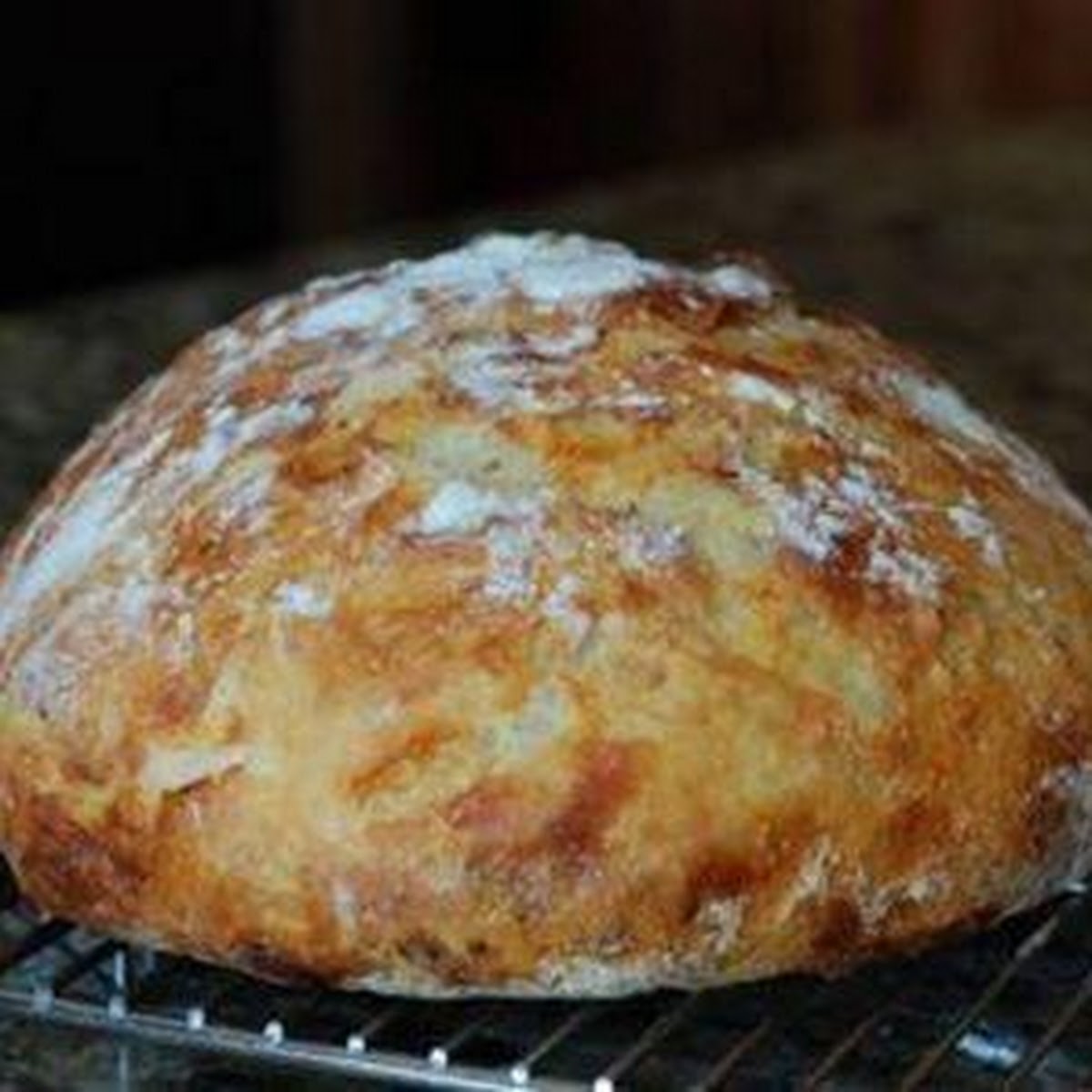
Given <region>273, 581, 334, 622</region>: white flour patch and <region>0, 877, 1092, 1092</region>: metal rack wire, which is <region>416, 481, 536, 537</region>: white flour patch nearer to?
<region>273, 581, 334, 622</region>: white flour patch

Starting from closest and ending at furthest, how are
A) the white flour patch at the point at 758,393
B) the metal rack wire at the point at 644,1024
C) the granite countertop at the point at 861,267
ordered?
the metal rack wire at the point at 644,1024 → the white flour patch at the point at 758,393 → the granite countertop at the point at 861,267

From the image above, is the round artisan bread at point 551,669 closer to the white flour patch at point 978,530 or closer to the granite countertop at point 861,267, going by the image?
the white flour patch at point 978,530

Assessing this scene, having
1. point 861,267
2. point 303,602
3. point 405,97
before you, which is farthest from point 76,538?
point 405,97

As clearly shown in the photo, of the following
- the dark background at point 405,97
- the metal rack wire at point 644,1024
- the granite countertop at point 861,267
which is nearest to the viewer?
the metal rack wire at point 644,1024

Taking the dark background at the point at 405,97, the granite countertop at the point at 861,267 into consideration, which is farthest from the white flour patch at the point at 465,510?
the dark background at the point at 405,97

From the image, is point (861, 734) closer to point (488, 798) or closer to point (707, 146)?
point (488, 798)

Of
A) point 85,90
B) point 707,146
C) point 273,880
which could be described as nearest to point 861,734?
point 273,880

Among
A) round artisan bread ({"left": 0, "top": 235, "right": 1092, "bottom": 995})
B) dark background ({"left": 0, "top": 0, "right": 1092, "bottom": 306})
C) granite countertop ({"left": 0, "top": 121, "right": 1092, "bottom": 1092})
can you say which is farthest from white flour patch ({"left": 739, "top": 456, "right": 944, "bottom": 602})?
dark background ({"left": 0, "top": 0, "right": 1092, "bottom": 306})
